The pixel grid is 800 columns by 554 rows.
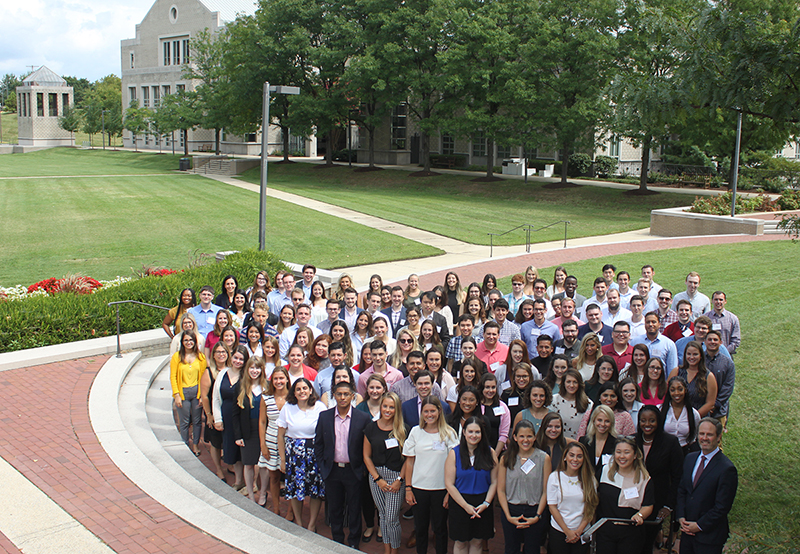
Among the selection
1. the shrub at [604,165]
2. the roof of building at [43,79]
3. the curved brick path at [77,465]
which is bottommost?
the curved brick path at [77,465]

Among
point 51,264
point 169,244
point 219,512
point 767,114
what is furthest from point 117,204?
point 767,114

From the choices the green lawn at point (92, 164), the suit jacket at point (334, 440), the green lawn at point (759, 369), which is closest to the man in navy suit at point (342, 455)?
the suit jacket at point (334, 440)

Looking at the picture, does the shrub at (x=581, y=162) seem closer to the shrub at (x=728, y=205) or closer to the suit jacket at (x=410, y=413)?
the shrub at (x=728, y=205)

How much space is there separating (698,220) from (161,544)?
2340cm

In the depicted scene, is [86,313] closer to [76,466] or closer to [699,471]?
[76,466]

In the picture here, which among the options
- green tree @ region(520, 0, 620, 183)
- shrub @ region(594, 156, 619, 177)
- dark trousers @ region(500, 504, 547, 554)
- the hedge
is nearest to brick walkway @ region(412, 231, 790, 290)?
the hedge

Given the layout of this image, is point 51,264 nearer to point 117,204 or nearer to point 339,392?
point 117,204

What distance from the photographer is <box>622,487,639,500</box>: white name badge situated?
5844 mm

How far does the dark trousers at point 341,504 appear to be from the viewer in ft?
22.4

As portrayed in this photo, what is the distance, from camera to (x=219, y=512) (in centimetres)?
684

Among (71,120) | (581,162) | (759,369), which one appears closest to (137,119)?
(71,120)

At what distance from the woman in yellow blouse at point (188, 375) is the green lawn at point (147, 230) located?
1207cm

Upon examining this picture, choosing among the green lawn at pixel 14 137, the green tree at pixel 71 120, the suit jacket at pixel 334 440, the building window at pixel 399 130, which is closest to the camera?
the suit jacket at pixel 334 440

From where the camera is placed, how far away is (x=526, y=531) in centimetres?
617
